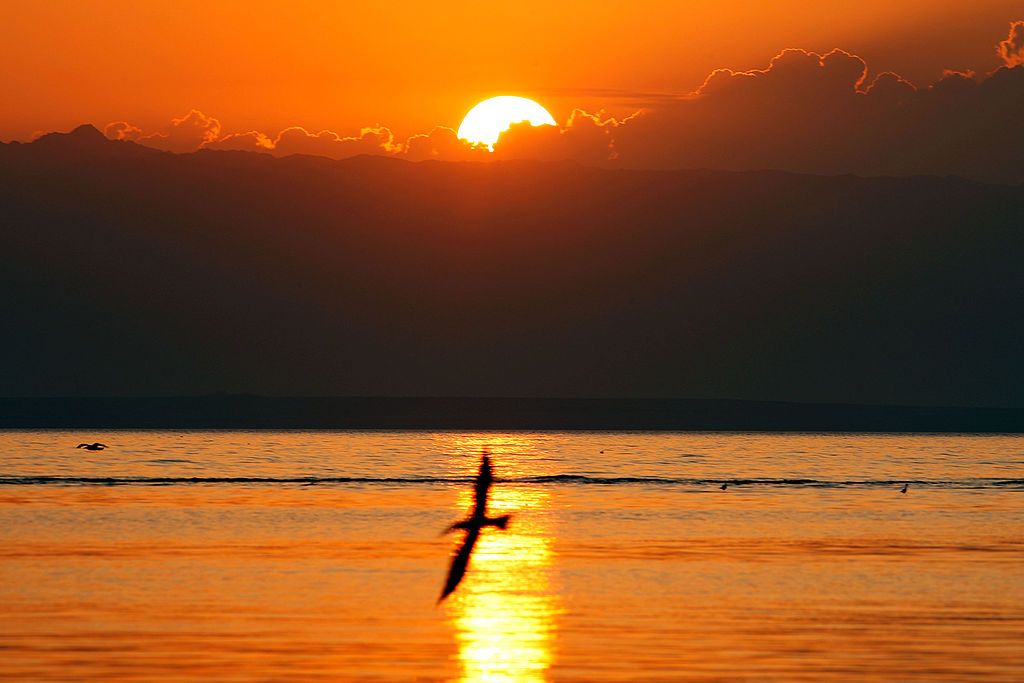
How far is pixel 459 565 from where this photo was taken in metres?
57.1

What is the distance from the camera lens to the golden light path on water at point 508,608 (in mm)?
36875

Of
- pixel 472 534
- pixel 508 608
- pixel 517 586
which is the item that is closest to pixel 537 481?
pixel 472 534

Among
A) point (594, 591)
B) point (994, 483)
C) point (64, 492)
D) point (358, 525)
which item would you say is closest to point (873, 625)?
point (594, 591)

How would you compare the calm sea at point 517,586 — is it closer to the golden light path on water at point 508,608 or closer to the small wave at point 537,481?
the golden light path on water at point 508,608

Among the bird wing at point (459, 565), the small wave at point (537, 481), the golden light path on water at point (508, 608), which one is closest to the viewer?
the golden light path on water at point (508, 608)

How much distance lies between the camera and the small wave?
11588 centimetres

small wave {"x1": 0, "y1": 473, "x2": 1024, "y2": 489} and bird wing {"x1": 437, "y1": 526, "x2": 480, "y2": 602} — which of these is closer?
bird wing {"x1": 437, "y1": 526, "x2": 480, "y2": 602}

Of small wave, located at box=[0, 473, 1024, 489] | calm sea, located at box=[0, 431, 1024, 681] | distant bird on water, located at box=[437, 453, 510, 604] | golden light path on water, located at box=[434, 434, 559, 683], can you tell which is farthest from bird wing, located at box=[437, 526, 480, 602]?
small wave, located at box=[0, 473, 1024, 489]

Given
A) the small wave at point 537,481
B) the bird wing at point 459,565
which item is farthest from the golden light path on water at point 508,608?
the small wave at point 537,481

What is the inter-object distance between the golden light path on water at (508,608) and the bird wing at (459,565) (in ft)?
0.96

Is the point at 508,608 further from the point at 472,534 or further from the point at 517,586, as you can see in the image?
the point at 472,534

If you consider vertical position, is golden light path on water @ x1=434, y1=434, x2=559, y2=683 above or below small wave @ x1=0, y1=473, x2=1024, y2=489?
below

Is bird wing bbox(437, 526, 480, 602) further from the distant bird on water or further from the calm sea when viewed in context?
the calm sea

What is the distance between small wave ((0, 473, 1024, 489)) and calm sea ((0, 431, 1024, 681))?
28.9 feet
